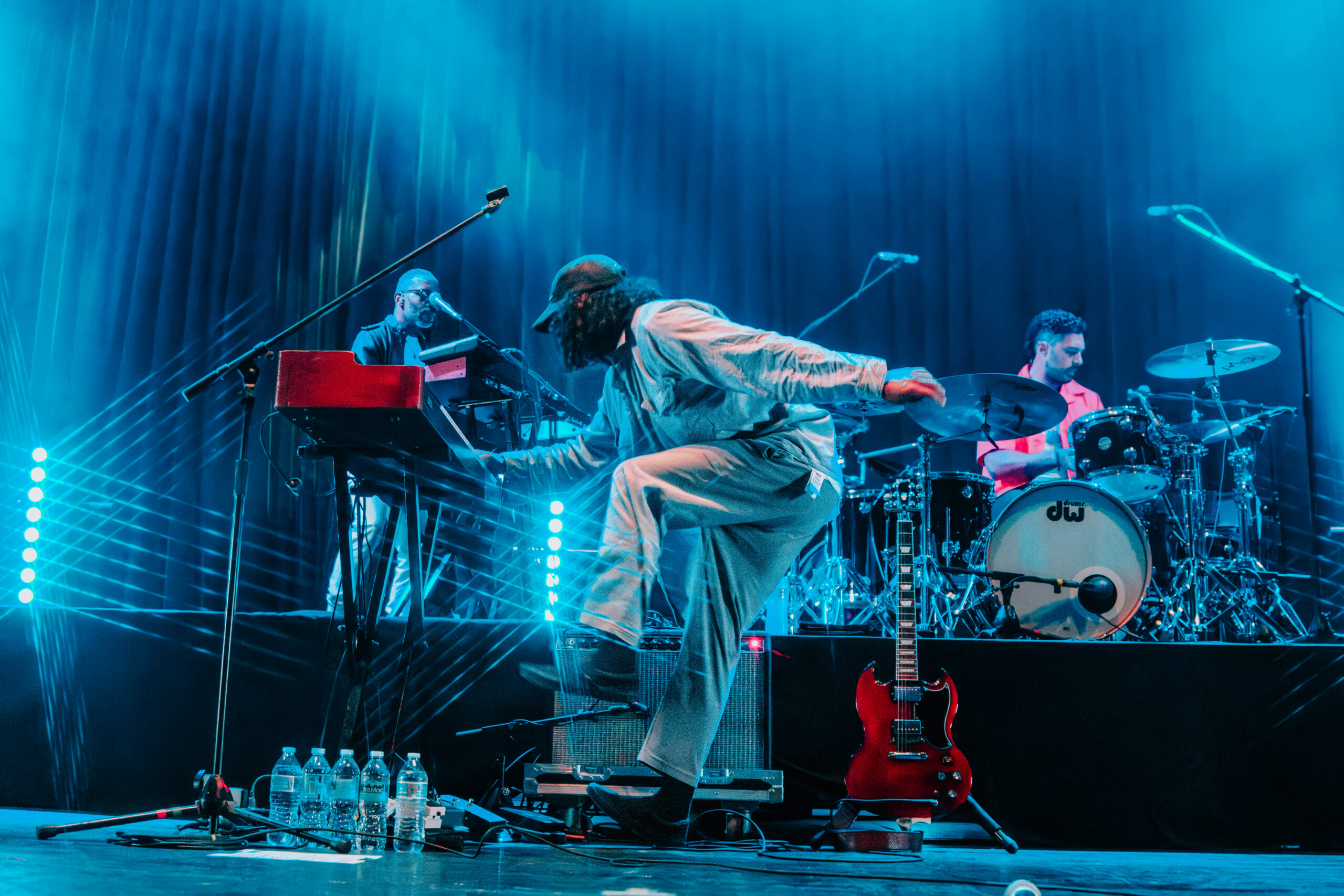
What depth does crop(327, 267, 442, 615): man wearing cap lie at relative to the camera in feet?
16.2

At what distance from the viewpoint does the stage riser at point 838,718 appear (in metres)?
3.21

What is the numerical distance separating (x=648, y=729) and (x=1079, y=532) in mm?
2310

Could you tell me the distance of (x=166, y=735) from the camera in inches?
133

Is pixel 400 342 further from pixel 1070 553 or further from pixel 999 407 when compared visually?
→ pixel 1070 553

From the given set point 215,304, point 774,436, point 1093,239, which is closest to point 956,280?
point 1093,239

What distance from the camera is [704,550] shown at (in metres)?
2.75

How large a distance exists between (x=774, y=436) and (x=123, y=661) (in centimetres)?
231

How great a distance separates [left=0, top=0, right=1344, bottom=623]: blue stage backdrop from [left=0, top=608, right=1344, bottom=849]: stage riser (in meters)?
2.64

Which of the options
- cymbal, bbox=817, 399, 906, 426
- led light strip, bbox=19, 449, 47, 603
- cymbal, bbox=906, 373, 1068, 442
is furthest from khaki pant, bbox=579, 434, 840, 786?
led light strip, bbox=19, 449, 47, 603

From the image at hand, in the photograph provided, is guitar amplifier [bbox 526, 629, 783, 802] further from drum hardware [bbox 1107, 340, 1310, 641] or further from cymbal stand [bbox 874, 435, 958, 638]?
drum hardware [bbox 1107, 340, 1310, 641]

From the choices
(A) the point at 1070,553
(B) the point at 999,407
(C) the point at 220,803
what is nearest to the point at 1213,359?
(B) the point at 999,407

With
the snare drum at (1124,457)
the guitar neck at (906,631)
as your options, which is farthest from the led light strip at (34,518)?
the snare drum at (1124,457)

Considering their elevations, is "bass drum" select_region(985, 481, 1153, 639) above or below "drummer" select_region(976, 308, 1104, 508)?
below

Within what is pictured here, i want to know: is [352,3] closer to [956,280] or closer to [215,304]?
[215,304]
